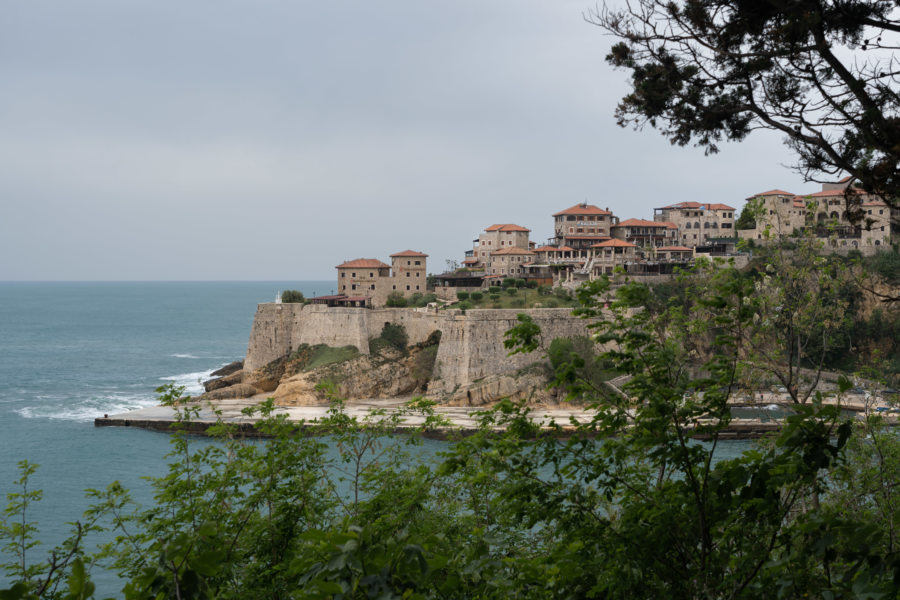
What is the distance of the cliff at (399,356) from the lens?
1478 inches

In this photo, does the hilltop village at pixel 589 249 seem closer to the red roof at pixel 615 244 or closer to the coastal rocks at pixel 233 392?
the red roof at pixel 615 244

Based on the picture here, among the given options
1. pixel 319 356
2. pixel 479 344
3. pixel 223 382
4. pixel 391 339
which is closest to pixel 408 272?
pixel 391 339

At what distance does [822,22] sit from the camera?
683 centimetres

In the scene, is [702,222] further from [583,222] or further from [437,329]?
[437,329]

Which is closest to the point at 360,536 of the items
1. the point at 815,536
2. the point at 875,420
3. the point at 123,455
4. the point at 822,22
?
the point at 815,536

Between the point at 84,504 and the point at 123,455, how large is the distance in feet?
20.7

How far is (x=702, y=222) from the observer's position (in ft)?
204

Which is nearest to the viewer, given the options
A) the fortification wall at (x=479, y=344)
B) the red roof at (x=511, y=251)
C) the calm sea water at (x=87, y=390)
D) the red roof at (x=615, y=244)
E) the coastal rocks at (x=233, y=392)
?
the calm sea water at (x=87, y=390)

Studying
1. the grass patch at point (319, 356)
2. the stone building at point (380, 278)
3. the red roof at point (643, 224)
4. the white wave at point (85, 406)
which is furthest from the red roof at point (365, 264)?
the red roof at point (643, 224)

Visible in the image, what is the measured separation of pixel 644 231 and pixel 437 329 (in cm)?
2545

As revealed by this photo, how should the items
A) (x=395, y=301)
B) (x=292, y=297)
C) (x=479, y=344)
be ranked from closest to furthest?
1. (x=479, y=344)
2. (x=395, y=301)
3. (x=292, y=297)

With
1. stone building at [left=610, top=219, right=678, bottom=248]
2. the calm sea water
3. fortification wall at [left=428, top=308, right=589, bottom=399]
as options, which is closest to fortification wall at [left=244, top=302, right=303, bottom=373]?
the calm sea water

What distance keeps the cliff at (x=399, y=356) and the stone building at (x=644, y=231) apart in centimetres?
2054

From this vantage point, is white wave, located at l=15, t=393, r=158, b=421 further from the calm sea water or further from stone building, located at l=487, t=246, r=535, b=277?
stone building, located at l=487, t=246, r=535, b=277
